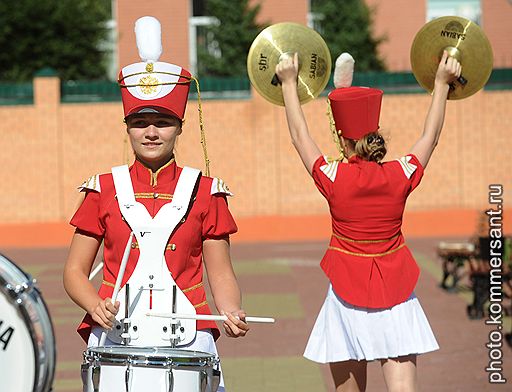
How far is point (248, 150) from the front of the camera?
75.5 ft

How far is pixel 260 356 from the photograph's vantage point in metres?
9.90

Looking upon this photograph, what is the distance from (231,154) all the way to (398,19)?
826cm

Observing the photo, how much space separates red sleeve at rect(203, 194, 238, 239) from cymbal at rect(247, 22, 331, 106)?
1.09 m

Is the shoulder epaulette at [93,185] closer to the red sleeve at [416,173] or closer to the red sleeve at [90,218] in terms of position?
the red sleeve at [90,218]

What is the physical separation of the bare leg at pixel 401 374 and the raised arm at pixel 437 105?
3.01 feet

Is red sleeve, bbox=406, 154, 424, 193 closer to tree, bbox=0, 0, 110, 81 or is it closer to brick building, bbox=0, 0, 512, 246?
brick building, bbox=0, 0, 512, 246

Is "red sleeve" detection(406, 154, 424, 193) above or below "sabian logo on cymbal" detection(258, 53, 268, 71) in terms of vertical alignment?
below

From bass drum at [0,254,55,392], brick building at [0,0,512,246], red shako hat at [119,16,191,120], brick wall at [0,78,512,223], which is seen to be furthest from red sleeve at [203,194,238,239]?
brick wall at [0,78,512,223]

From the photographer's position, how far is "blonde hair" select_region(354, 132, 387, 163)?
18.5ft

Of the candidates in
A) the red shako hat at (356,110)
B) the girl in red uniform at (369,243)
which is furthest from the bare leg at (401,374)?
the red shako hat at (356,110)

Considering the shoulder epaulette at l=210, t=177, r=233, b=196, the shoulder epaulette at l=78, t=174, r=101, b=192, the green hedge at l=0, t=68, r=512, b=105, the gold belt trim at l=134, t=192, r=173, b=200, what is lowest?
the gold belt trim at l=134, t=192, r=173, b=200

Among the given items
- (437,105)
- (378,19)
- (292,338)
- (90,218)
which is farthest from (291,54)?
(378,19)

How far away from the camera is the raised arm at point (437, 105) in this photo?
5.62 metres

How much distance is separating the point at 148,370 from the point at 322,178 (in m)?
1.76
